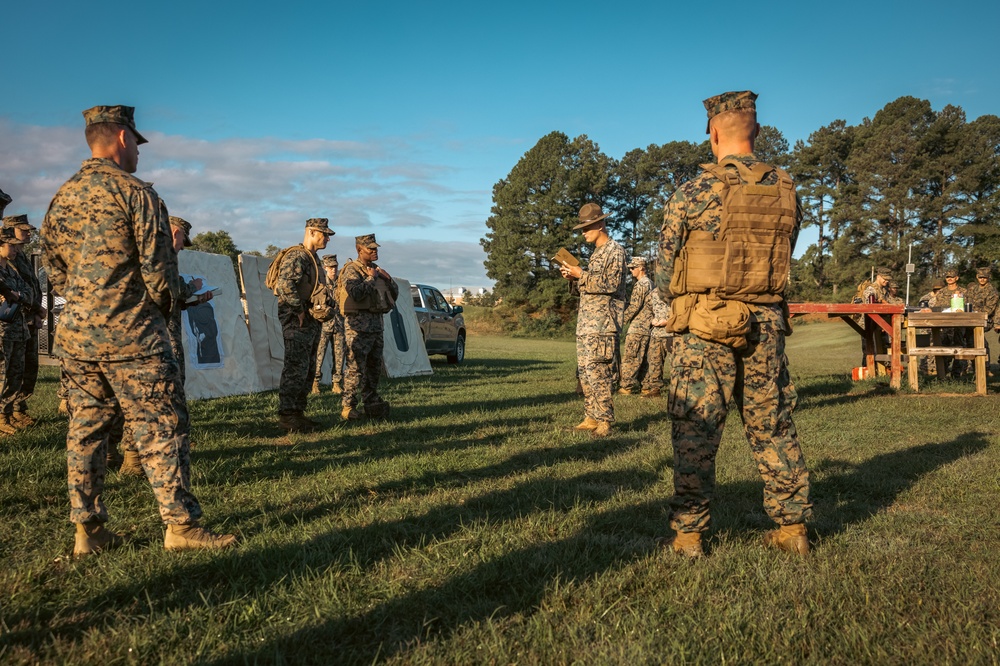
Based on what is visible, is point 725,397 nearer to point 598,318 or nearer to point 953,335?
point 598,318

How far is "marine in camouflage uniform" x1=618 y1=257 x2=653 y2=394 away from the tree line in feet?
110

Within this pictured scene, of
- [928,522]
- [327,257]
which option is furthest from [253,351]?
[928,522]

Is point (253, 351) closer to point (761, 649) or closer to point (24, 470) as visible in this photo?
point (24, 470)

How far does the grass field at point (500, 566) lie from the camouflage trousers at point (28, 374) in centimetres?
123

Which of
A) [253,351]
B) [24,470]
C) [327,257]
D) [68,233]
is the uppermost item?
[327,257]

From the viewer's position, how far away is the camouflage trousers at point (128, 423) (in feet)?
11.1

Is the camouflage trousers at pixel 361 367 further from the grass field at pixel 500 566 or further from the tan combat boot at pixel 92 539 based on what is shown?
the tan combat boot at pixel 92 539

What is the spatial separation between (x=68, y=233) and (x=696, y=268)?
3.27 m

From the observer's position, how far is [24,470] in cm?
497

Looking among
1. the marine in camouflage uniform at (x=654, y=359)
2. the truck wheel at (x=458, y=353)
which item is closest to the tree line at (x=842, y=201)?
the truck wheel at (x=458, y=353)

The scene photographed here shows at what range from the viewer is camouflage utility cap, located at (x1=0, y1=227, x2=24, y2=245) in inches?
271

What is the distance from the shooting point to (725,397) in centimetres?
341

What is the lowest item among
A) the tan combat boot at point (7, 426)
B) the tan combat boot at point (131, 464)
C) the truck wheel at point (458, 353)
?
the tan combat boot at point (131, 464)

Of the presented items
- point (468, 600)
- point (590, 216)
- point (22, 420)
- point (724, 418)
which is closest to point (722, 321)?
point (724, 418)
